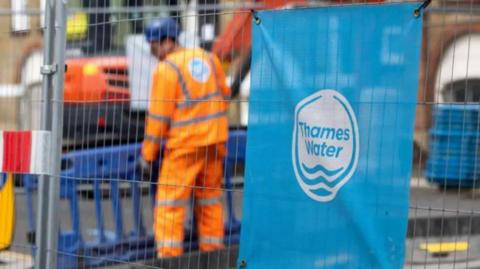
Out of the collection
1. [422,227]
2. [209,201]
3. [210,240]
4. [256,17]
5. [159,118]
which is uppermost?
[256,17]

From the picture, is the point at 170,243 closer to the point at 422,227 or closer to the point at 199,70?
the point at 199,70

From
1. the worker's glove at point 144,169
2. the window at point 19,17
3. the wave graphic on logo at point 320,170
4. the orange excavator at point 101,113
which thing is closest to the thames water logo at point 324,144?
the wave graphic on logo at point 320,170

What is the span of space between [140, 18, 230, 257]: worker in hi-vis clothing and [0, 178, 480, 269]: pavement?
11.9 inches

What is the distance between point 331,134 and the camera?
4.11m

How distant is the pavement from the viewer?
4.96m

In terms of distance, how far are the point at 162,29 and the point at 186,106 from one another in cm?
82

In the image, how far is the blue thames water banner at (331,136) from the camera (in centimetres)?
393

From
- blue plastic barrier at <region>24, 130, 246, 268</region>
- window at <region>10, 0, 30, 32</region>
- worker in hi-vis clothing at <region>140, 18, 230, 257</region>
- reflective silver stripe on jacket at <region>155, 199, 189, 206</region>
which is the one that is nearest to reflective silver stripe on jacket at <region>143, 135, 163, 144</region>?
worker in hi-vis clothing at <region>140, 18, 230, 257</region>

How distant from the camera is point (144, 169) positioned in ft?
20.9

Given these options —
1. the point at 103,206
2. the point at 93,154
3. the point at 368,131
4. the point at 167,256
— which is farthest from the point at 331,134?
the point at 103,206

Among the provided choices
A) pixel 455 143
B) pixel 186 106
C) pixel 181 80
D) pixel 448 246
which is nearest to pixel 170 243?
pixel 186 106

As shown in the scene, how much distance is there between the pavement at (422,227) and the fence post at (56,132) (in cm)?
10

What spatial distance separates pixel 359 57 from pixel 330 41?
6.8 inches

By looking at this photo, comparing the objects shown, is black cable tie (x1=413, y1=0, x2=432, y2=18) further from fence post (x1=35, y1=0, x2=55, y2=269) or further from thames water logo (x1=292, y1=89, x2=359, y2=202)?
fence post (x1=35, y1=0, x2=55, y2=269)
